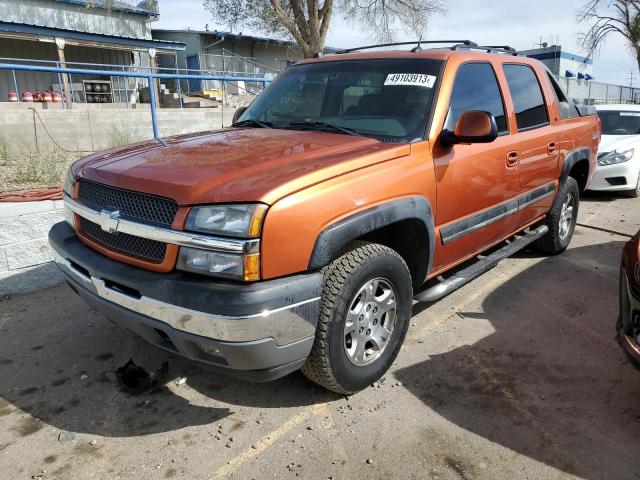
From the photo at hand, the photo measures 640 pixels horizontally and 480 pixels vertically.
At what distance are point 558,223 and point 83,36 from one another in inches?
739

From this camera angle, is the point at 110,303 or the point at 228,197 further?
the point at 110,303

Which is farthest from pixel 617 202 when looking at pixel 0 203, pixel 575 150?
pixel 0 203

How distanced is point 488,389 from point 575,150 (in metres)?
3.11

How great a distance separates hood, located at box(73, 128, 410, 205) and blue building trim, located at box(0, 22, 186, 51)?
57.3 feet

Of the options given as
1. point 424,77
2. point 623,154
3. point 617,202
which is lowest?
point 617,202

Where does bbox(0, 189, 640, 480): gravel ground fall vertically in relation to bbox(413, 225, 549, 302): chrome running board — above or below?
below

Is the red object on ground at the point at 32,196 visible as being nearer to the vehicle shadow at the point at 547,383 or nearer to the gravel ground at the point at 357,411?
the gravel ground at the point at 357,411

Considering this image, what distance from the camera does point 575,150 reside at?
16.8ft

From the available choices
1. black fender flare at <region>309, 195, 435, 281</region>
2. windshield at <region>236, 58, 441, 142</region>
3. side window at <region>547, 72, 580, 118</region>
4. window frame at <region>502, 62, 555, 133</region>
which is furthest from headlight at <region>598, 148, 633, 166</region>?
black fender flare at <region>309, 195, 435, 281</region>

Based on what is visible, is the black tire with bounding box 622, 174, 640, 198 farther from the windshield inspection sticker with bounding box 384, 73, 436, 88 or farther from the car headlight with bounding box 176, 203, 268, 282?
the car headlight with bounding box 176, 203, 268, 282

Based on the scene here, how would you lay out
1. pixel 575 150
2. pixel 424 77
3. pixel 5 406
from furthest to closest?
pixel 575 150 → pixel 424 77 → pixel 5 406

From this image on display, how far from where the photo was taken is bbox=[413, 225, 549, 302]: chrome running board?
340cm

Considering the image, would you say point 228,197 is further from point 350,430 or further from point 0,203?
point 0,203

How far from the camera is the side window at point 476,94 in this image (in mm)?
3463
